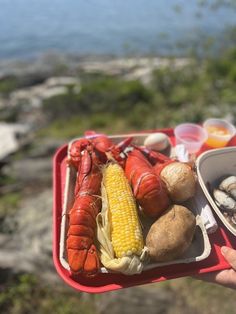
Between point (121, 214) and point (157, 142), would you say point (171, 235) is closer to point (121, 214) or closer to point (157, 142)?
point (121, 214)

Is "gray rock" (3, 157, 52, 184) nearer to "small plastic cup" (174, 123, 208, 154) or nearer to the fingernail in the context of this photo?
"small plastic cup" (174, 123, 208, 154)

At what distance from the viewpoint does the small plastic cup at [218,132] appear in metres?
2.61

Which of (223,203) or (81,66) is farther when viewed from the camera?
(81,66)

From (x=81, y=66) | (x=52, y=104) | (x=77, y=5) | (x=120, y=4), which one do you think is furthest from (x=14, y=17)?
(x=52, y=104)

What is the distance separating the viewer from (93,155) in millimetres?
2217

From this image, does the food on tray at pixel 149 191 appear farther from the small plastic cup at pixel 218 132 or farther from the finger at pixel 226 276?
the small plastic cup at pixel 218 132

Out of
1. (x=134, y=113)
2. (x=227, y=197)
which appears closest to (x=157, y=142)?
(x=227, y=197)

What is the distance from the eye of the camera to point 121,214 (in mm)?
1871

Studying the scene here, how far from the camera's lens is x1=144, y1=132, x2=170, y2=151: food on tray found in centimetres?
244

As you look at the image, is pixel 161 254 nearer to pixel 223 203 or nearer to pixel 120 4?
pixel 223 203

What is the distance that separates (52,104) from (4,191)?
8210mm

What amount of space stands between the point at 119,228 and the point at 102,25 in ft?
86.4

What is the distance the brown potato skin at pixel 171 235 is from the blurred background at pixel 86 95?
1.77 metres

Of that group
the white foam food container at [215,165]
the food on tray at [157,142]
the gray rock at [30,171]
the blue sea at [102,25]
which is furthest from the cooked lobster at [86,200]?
the blue sea at [102,25]
